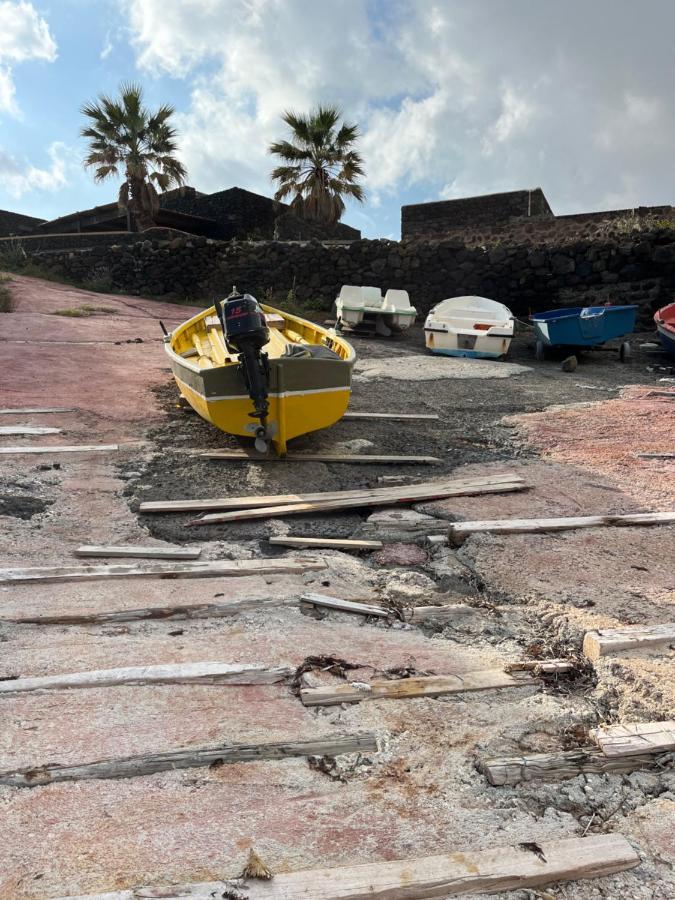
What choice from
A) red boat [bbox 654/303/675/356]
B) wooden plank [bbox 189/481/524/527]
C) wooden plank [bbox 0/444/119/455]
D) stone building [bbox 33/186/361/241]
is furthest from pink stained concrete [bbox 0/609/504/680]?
stone building [bbox 33/186/361/241]

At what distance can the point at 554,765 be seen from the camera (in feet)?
6.77

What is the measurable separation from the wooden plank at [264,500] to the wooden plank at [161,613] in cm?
170

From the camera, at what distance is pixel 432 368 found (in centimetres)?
1152

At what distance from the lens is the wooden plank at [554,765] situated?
6.67 feet

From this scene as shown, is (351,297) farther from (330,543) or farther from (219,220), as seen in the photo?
(219,220)

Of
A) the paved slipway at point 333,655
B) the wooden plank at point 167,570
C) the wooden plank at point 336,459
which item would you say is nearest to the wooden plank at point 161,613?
the paved slipway at point 333,655

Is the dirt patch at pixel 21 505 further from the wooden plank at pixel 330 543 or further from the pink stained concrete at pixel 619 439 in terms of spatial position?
the pink stained concrete at pixel 619 439

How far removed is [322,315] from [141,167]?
10.7 m

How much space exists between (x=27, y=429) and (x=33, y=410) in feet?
2.54

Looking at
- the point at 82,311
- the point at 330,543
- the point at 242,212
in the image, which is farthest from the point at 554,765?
the point at 242,212

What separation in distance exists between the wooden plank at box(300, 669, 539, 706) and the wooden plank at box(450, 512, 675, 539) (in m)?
1.72

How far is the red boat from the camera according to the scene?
1173 cm

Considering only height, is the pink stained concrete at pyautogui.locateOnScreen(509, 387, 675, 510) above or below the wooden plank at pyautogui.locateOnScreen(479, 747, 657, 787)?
above

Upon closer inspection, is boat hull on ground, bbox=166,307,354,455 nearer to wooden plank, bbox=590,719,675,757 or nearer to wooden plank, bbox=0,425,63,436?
wooden plank, bbox=0,425,63,436
